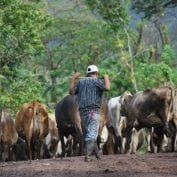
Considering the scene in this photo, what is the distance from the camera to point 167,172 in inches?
402

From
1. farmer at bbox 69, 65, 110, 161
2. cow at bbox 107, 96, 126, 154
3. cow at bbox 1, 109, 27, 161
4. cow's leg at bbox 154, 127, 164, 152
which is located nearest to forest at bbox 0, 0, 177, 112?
cow at bbox 107, 96, 126, 154

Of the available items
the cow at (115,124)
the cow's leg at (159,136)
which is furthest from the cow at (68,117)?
the cow's leg at (159,136)

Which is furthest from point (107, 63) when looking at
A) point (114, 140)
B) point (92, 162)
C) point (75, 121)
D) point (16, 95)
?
point (92, 162)

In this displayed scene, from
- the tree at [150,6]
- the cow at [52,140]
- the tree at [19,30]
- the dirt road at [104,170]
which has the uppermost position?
the tree at [150,6]

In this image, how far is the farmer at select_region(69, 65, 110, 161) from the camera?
1305 centimetres

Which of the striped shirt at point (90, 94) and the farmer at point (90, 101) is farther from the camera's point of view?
the striped shirt at point (90, 94)

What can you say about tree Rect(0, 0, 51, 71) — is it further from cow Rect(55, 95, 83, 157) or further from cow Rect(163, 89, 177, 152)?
cow Rect(163, 89, 177, 152)

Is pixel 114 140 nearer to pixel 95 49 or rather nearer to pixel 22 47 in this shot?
pixel 22 47

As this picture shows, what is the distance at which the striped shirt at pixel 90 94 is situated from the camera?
13203 mm

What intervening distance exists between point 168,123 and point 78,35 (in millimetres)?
31454

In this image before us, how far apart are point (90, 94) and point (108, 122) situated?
8.39 metres

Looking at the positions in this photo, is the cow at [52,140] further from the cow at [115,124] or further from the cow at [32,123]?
the cow at [32,123]

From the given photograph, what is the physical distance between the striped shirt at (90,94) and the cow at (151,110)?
16.1 ft

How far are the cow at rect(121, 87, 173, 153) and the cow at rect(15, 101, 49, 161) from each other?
249 cm
